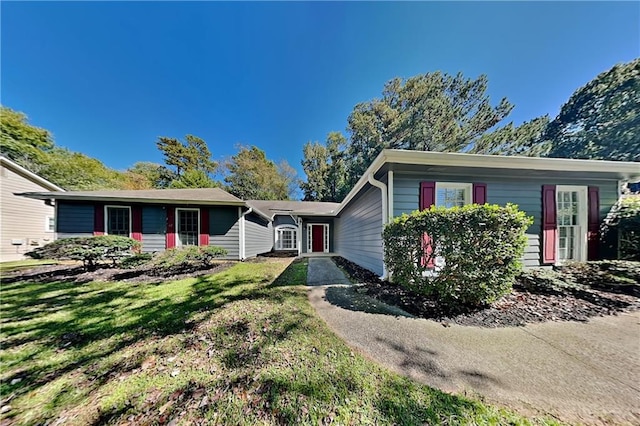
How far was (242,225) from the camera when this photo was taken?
8562 millimetres

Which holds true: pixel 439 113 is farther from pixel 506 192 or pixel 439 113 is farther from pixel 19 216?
pixel 19 216

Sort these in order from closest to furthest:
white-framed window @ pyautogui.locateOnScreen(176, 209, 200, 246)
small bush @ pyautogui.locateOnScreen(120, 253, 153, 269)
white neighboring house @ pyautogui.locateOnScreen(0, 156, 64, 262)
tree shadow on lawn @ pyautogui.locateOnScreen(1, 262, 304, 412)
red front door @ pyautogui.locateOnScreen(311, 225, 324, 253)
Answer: tree shadow on lawn @ pyautogui.locateOnScreen(1, 262, 304, 412) < small bush @ pyautogui.locateOnScreen(120, 253, 153, 269) < white-framed window @ pyautogui.locateOnScreen(176, 209, 200, 246) < white neighboring house @ pyautogui.locateOnScreen(0, 156, 64, 262) < red front door @ pyautogui.locateOnScreen(311, 225, 324, 253)

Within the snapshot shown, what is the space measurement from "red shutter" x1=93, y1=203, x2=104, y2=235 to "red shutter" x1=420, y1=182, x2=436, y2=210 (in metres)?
11.0

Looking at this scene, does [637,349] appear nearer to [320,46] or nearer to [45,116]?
[320,46]

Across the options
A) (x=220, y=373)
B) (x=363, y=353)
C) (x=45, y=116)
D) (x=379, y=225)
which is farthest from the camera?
(x=45, y=116)

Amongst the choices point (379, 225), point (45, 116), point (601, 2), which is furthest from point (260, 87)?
point (45, 116)

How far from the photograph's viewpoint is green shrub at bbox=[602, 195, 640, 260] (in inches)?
180

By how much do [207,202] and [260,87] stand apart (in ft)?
28.3

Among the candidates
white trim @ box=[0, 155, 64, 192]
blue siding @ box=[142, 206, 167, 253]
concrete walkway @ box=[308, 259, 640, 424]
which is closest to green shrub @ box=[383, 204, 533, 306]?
concrete walkway @ box=[308, 259, 640, 424]

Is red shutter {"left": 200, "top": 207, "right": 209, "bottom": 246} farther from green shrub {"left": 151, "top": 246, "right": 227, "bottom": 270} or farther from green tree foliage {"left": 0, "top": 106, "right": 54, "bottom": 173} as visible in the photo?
green tree foliage {"left": 0, "top": 106, "right": 54, "bottom": 173}

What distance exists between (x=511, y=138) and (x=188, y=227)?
2043 centimetres

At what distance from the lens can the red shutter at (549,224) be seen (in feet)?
16.3

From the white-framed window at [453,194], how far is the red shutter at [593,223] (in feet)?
10.2

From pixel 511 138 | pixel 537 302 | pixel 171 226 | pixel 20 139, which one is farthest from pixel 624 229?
pixel 20 139
